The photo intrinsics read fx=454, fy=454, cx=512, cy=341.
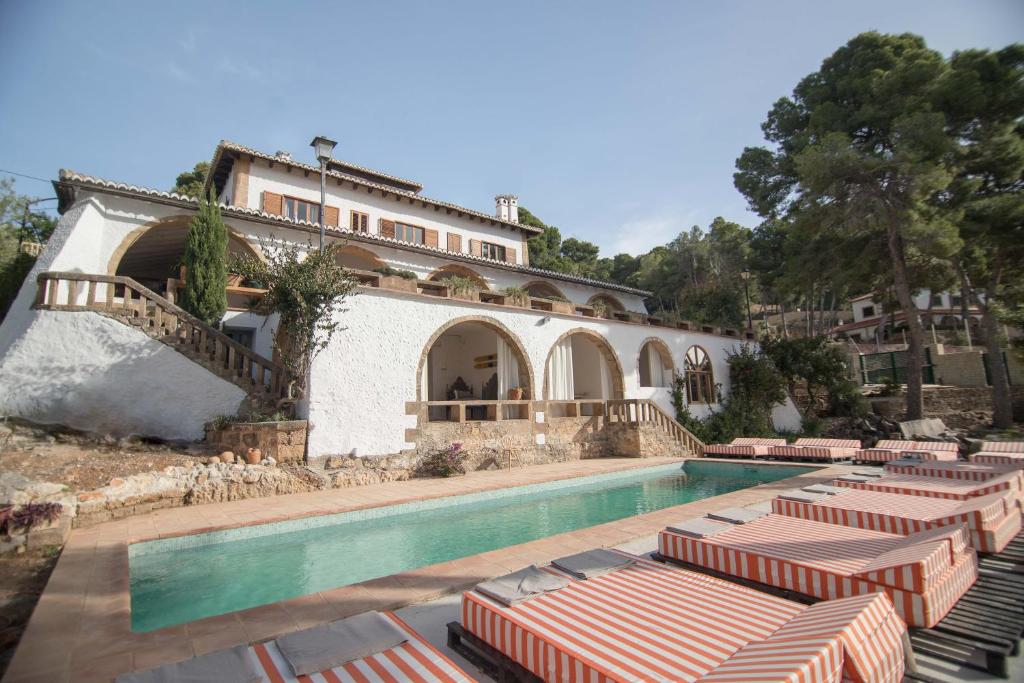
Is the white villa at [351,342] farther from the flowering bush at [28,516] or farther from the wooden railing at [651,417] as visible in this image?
the flowering bush at [28,516]

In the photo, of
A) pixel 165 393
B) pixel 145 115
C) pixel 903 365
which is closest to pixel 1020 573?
pixel 165 393

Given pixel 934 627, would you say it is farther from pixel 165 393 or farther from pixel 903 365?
pixel 903 365

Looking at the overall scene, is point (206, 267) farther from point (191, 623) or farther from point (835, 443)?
point (835, 443)

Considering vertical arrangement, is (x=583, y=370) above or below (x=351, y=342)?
below

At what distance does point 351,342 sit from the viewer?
468 inches

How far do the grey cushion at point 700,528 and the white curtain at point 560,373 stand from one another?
10800 millimetres

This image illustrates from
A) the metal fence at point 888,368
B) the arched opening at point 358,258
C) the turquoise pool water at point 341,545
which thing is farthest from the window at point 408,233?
the metal fence at point 888,368

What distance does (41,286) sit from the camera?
10539 millimetres

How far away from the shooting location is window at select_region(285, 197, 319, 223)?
18406 mm

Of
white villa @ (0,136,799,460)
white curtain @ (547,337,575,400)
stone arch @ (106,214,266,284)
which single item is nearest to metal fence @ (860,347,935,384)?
white villa @ (0,136,799,460)

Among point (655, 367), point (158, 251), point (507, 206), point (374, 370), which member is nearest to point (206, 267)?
point (158, 251)

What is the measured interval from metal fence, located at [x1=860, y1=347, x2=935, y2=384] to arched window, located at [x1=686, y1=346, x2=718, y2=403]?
11489 millimetres

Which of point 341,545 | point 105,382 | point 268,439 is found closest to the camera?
point 341,545

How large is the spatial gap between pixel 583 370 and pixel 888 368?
19.8 m
